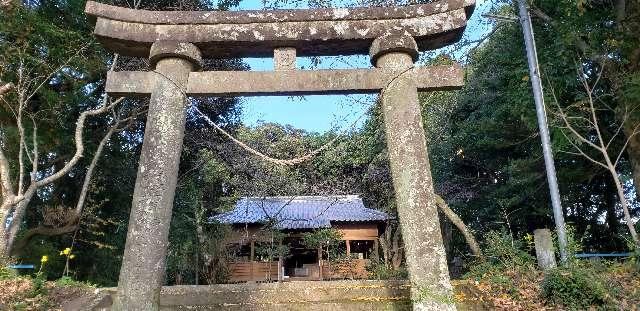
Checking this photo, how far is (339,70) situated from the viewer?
4984 millimetres

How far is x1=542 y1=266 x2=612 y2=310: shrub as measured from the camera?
16.0ft

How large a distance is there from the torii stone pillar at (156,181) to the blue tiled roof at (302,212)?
38.2 ft

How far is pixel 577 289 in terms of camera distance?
4.93 metres

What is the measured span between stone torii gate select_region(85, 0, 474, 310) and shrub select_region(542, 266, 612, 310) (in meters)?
1.63

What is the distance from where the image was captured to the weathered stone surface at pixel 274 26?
502 cm

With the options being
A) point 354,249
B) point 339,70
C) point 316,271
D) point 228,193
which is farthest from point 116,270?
point 339,70

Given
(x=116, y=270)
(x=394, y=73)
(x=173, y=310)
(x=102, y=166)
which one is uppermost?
(x=102, y=166)

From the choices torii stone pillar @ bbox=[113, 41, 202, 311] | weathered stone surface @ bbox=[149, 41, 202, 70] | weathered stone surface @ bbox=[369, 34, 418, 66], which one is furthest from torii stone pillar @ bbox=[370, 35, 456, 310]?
torii stone pillar @ bbox=[113, 41, 202, 311]

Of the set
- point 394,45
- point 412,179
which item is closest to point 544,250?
point 412,179

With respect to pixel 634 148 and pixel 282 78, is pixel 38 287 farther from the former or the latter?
pixel 634 148

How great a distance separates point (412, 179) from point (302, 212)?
15.6 metres

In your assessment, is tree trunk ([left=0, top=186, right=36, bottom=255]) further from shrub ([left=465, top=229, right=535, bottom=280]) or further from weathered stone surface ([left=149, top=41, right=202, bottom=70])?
shrub ([left=465, top=229, right=535, bottom=280])

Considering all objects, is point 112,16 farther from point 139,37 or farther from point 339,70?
point 339,70

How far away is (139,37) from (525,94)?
29.8ft
